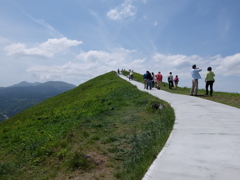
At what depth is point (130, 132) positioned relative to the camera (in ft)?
27.8

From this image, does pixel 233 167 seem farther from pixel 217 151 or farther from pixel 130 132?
pixel 130 132

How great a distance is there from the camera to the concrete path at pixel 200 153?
411 centimetres

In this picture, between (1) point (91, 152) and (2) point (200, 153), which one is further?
(1) point (91, 152)

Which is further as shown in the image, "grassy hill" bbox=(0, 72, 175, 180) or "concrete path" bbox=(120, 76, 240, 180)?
"grassy hill" bbox=(0, 72, 175, 180)

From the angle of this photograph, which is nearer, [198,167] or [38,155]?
[198,167]

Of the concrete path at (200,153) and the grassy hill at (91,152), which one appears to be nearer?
the concrete path at (200,153)

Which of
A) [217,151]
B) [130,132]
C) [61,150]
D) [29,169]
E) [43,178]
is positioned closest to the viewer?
[217,151]

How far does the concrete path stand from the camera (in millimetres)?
4105

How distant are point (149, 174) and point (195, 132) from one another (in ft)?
10.6

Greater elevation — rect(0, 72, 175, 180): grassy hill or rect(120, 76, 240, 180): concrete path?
rect(120, 76, 240, 180): concrete path

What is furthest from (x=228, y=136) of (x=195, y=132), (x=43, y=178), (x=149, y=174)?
(x=43, y=178)

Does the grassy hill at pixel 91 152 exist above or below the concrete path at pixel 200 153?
below

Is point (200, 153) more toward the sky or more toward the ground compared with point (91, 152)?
more toward the sky

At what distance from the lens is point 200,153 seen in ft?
16.6
